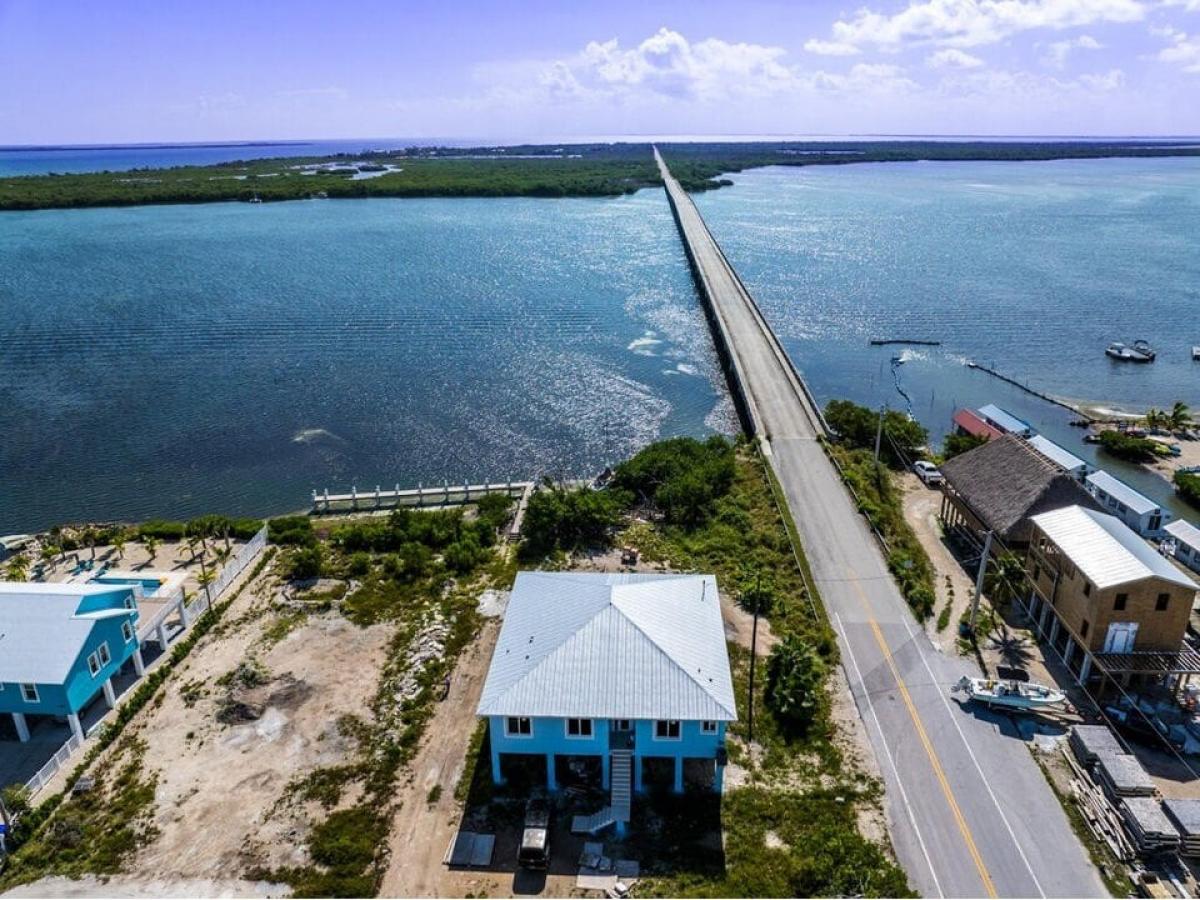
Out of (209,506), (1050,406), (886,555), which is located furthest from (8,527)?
(1050,406)

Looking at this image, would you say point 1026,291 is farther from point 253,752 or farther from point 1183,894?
point 253,752

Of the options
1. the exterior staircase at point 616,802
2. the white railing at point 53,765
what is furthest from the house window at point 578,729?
the white railing at point 53,765

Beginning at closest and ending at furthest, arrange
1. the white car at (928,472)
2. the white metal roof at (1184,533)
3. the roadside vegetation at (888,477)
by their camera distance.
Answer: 1. the roadside vegetation at (888,477)
2. the white metal roof at (1184,533)
3. the white car at (928,472)

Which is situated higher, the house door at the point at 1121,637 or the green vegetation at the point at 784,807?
the house door at the point at 1121,637

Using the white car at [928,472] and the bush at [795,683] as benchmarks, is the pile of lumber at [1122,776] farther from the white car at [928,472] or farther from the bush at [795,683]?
the white car at [928,472]

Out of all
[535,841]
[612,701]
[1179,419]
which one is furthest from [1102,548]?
[1179,419]

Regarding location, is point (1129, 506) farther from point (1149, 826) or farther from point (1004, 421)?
point (1149, 826)
